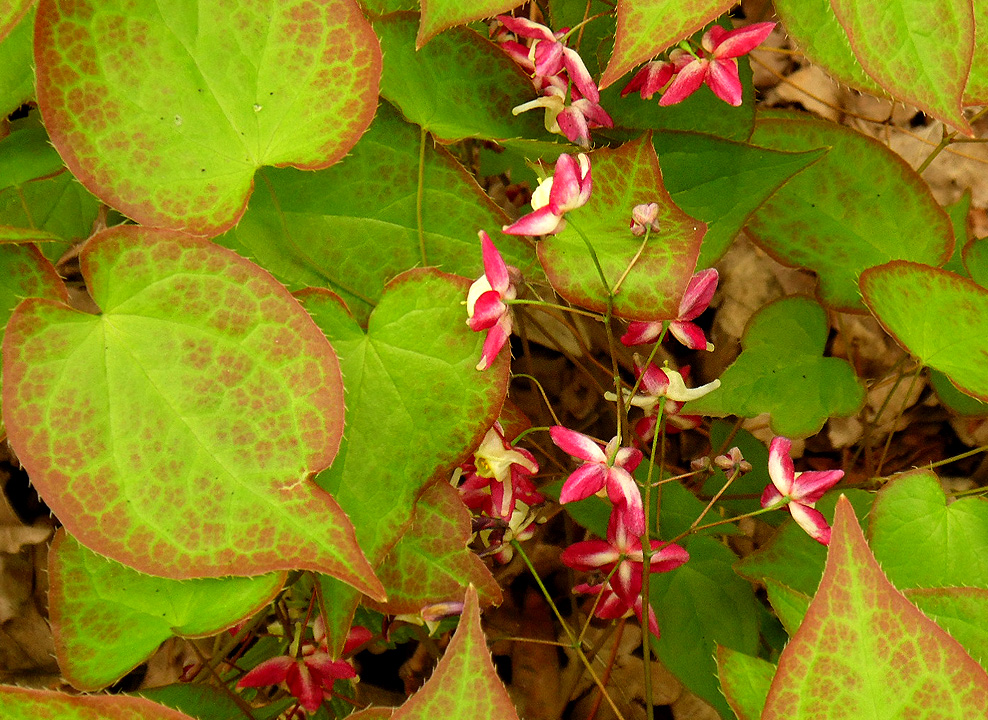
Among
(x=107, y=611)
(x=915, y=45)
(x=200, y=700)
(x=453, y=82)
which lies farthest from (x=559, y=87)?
(x=200, y=700)

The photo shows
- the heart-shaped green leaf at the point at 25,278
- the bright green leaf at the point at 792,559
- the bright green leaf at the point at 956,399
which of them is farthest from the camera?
the bright green leaf at the point at 956,399

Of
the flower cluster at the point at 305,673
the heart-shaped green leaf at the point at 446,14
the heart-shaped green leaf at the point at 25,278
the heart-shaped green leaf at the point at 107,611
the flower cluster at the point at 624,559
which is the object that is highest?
the heart-shaped green leaf at the point at 446,14

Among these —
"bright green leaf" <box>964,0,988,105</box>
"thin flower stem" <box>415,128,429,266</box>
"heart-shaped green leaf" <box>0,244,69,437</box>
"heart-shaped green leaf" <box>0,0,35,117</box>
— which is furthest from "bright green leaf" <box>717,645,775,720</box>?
"heart-shaped green leaf" <box>0,0,35,117</box>

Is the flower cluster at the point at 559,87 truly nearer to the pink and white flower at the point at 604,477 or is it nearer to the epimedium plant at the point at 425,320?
the epimedium plant at the point at 425,320

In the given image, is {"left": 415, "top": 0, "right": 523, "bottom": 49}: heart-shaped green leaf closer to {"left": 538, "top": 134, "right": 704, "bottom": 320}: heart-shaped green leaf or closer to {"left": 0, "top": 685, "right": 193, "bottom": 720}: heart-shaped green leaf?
{"left": 538, "top": 134, "right": 704, "bottom": 320}: heart-shaped green leaf

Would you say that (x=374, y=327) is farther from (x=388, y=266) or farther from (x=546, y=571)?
(x=546, y=571)

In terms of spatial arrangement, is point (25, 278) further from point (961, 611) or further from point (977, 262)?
point (977, 262)

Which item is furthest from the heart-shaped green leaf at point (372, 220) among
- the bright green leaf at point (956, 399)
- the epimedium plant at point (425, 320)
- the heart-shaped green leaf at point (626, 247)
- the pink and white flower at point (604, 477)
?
the bright green leaf at point (956, 399)
